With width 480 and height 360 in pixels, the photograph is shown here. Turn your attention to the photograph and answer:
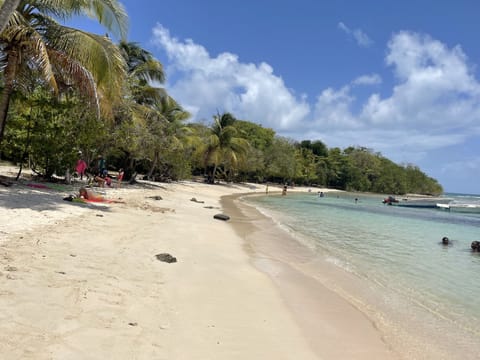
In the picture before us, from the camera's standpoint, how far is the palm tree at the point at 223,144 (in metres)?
38.9

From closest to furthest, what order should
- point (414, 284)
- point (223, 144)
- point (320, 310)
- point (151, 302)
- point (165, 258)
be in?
1. point (151, 302)
2. point (320, 310)
3. point (165, 258)
4. point (414, 284)
5. point (223, 144)

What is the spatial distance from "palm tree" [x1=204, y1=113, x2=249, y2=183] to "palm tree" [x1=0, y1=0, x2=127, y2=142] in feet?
89.9

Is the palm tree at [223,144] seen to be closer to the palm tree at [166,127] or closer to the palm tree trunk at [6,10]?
the palm tree at [166,127]

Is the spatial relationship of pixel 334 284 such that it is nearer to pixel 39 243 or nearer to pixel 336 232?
pixel 39 243

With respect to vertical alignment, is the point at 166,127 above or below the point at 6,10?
above

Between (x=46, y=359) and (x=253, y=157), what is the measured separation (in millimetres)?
45681

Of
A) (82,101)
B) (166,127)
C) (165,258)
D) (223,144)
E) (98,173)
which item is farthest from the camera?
(223,144)

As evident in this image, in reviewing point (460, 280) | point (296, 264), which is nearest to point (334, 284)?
point (296, 264)

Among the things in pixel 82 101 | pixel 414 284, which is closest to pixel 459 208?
pixel 414 284

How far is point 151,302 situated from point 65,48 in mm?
9407

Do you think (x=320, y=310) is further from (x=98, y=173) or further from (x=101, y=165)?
(x=98, y=173)

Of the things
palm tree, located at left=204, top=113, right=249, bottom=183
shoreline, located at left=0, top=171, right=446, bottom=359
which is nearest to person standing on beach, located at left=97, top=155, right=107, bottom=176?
shoreline, located at left=0, top=171, right=446, bottom=359

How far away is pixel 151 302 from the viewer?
4262 millimetres

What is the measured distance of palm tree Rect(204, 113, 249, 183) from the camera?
38906 mm
